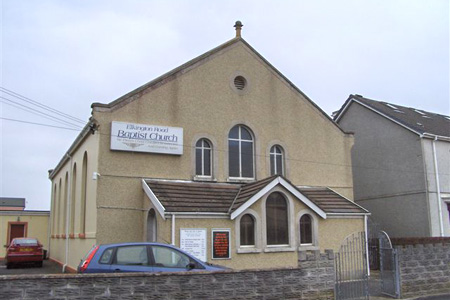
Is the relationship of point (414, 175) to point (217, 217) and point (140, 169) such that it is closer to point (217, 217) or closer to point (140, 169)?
point (217, 217)

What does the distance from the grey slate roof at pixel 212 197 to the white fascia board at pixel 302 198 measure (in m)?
0.15

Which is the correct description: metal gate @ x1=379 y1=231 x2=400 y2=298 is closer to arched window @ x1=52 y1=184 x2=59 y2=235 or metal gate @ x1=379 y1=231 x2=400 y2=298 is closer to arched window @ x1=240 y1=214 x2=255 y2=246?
arched window @ x1=240 y1=214 x2=255 y2=246

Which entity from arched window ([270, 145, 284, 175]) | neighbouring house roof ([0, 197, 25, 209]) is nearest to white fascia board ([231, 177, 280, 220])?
arched window ([270, 145, 284, 175])

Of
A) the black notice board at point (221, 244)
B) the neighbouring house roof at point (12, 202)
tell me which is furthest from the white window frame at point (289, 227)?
the neighbouring house roof at point (12, 202)

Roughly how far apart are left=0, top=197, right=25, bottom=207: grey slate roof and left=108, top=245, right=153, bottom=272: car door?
48.5 meters

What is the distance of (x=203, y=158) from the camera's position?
17.9 meters

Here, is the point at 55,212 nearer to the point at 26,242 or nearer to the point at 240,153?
the point at 26,242

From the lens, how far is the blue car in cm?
987

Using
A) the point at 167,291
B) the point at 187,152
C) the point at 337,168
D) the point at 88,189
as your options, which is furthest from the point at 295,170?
the point at 167,291

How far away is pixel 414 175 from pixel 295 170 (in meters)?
7.55

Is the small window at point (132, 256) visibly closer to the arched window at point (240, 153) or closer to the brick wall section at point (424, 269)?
the brick wall section at point (424, 269)

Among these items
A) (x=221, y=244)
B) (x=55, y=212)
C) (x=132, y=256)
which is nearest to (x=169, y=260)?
(x=132, y=256)

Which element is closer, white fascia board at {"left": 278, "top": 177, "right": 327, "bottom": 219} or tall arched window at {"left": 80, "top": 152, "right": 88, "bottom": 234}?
white fascia board at {"left": 278, "top": 177, "right": 327, "bottom": 219}

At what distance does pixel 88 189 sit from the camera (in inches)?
698
